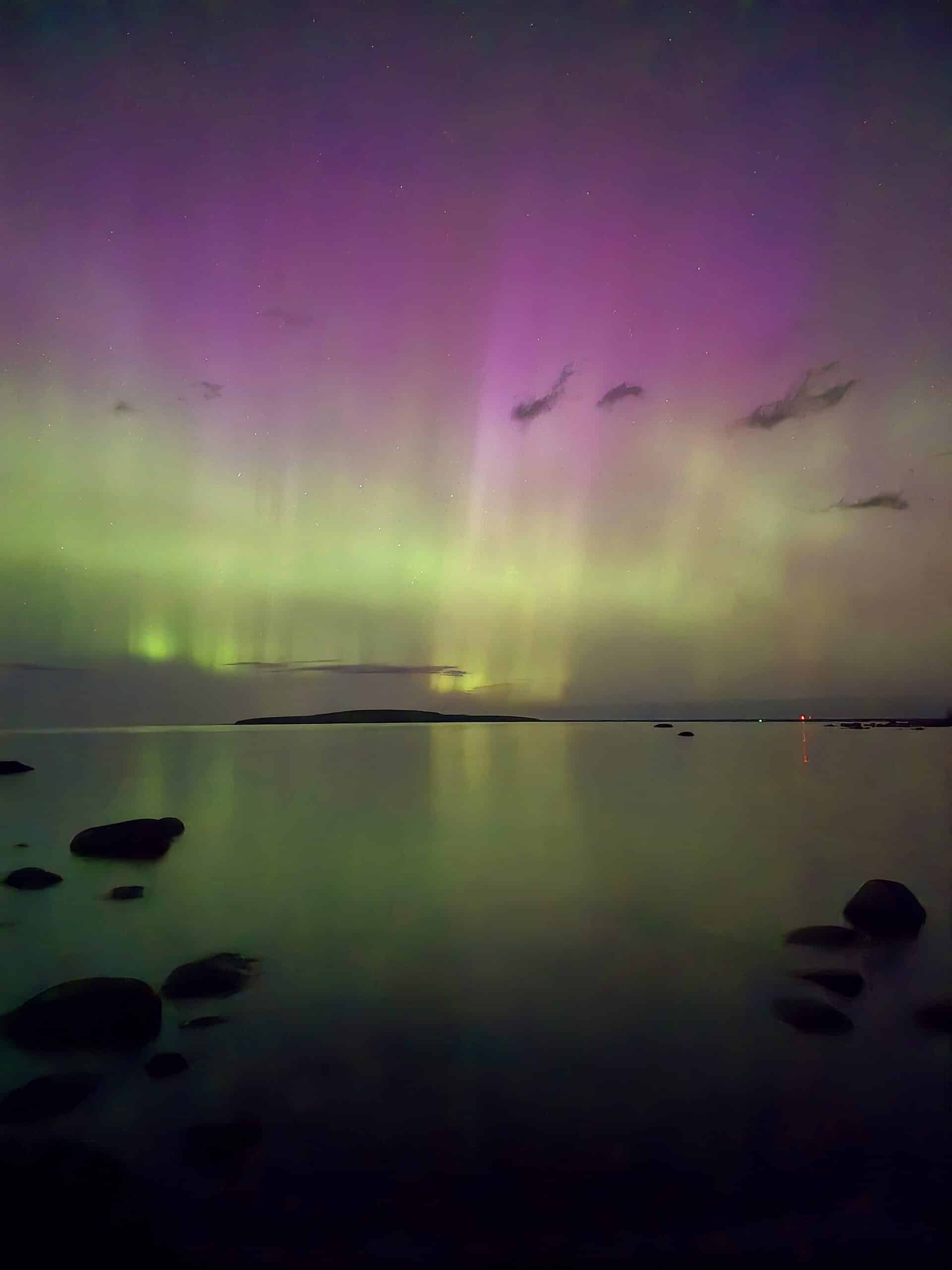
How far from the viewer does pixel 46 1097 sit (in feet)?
28.6

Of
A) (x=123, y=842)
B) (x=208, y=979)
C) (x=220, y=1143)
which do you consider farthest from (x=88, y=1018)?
(x=123, y=842)

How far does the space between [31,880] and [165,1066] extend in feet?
46.5

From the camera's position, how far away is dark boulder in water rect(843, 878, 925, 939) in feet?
52.2

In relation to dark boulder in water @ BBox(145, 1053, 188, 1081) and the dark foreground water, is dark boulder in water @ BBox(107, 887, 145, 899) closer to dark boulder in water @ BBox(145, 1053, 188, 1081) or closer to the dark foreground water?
the dark foreground water

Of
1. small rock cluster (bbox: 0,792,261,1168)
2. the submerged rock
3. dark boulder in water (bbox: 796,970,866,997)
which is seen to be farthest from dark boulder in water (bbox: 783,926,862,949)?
the submerged rock

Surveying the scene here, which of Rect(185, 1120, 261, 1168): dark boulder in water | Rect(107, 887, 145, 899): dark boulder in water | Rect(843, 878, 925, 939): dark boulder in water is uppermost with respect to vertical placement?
Rect(843, 878, 925, 939): dark boulder in water

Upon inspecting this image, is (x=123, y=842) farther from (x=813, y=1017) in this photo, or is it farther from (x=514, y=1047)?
(x=813, y=1017)

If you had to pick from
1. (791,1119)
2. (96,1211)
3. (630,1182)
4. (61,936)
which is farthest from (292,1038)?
(61,936)

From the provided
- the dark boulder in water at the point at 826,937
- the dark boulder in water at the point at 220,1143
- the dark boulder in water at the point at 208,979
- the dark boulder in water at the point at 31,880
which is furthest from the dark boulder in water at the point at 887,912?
the dark boulder in water at the point at 31,880

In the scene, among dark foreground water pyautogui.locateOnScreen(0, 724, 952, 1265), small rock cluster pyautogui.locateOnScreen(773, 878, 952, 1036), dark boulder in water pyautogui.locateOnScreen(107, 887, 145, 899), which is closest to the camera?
dark foreground water pyautogui.locateOnScreen(0, 724, 952, 1265)

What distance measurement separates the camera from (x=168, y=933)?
54.7ft

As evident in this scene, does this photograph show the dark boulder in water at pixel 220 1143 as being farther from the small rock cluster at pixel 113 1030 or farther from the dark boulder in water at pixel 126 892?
the dark boulder in water at pixel 126 892

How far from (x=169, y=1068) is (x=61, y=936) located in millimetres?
8555

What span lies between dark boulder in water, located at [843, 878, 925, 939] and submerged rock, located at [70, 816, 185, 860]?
2219 cm
